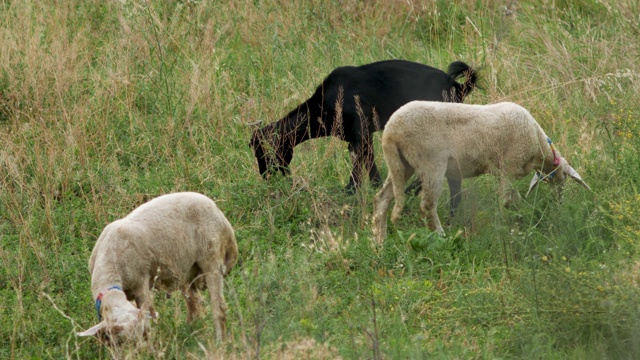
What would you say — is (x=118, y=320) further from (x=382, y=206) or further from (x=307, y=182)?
(x=382, y=206)

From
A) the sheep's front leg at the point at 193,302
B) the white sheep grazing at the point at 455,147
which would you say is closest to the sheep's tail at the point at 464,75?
the white sheep grazing at the point at 455,147

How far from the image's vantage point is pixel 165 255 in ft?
19.1

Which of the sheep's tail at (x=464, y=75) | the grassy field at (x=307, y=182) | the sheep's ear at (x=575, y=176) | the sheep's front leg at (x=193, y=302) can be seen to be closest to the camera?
the grassy field at (x=307, y=182)

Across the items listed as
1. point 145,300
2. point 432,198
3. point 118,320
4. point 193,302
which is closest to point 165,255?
point 145,300

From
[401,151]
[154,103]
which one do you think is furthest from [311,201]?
[154,103]

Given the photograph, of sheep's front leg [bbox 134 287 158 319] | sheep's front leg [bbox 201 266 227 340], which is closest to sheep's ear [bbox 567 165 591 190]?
sheep's front leg [bbox 201 266 227 340]

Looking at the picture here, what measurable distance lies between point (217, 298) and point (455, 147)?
2402 millimetres

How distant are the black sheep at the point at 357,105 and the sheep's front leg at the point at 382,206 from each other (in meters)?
0.52

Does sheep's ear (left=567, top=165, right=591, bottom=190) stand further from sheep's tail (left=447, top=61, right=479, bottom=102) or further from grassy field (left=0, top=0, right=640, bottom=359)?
sheep's tail (left=447, top=61, right=479, bottom=102)

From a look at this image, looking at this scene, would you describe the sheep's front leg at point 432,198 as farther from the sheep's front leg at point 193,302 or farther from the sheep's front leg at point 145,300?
the sheep's front leg at point 145,300

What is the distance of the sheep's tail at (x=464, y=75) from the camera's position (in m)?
9.03

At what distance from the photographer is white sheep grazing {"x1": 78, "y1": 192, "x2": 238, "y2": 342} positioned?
562 centimetres

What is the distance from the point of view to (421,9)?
39.7 feet

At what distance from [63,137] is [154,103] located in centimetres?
109
